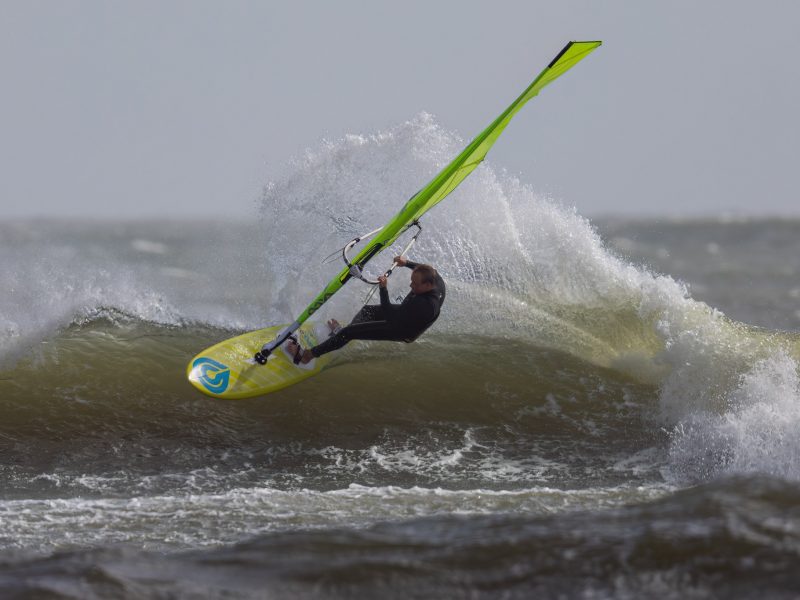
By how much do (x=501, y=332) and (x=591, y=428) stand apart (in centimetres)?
187

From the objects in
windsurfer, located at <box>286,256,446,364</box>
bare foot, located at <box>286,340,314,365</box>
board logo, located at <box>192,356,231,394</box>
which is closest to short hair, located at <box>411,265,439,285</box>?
windsurfer, located at <box>286,256,446,364</box>

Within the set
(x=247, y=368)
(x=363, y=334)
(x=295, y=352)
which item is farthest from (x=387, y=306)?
(x=247, y=368)

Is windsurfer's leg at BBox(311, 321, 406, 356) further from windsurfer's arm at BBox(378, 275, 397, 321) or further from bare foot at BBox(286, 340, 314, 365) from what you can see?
bare foot at BBox(286, 340, 314, 365)

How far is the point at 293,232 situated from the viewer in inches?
416

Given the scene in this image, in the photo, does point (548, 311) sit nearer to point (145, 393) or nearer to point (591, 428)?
point (591, 428)

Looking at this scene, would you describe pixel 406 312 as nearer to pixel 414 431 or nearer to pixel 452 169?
pixel 414 431

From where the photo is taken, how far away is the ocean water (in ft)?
15.3

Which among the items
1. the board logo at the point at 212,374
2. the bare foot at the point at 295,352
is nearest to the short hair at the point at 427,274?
the bare foot at the point at 295,352

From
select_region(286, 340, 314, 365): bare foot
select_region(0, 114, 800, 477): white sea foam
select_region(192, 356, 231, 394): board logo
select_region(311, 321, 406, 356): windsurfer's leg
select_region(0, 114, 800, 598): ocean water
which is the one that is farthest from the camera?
select_region(0, 114, 800, 477): white sea foam

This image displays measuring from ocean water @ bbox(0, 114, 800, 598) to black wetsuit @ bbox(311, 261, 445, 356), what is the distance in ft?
2.43

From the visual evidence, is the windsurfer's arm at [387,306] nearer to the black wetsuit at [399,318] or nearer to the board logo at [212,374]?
the black wetsuit at [399,318]

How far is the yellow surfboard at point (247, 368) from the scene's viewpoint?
26.5ft

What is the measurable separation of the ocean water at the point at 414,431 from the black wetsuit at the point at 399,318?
742 millimetres

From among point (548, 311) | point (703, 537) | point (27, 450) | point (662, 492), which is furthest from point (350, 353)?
point (703, 537)
